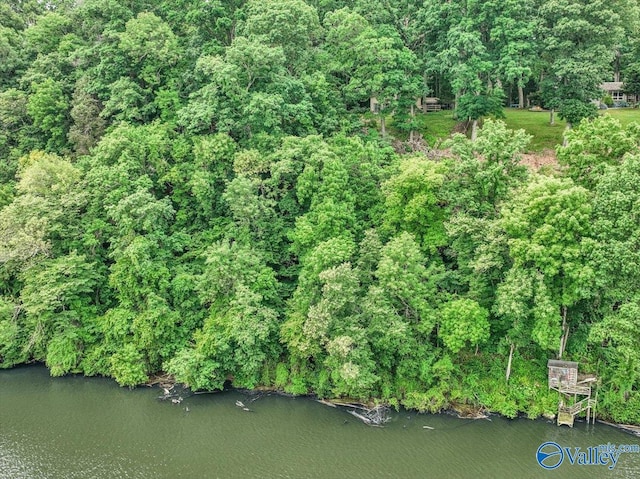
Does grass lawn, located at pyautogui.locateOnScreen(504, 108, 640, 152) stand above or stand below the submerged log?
above

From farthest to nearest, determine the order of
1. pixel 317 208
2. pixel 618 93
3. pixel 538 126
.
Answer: pixel 618 93
pixel 538 126
pixel 317 208

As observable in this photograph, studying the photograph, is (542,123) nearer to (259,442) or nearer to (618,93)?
(618,93)

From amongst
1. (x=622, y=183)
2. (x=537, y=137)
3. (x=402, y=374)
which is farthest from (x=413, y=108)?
(x=402, y=374)

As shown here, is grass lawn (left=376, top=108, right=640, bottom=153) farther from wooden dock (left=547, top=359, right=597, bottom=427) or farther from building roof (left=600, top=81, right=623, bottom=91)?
wooden dock (left=547, top=359, right=597, bottom=427)

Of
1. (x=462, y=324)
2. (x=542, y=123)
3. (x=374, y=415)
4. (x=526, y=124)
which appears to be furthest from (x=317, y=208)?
(x=542, y=123)

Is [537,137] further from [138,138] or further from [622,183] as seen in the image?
[138,138]

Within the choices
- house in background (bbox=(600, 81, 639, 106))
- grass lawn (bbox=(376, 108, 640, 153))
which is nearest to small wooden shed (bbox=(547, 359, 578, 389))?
grass lawn (bbox=(376, 108, 640, 153))

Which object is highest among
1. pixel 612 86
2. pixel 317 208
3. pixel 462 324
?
pixel 612 86
